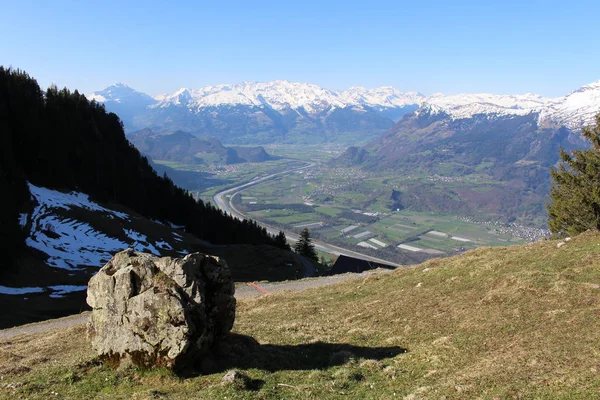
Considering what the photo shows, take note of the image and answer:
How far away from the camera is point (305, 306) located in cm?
3297

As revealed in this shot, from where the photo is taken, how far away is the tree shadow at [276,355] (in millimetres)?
17984

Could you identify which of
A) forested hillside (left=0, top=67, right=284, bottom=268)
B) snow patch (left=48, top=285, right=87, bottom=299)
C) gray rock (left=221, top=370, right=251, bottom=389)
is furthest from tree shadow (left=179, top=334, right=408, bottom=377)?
forested hillside (left=0, top=67, right=284, bottom=268)

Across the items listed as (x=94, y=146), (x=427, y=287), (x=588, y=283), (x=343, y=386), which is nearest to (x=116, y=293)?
(x=343, y=386)

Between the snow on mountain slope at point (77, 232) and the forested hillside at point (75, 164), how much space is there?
3070 mm

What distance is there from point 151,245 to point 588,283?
69837mm

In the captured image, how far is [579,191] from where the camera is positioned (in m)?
39.7

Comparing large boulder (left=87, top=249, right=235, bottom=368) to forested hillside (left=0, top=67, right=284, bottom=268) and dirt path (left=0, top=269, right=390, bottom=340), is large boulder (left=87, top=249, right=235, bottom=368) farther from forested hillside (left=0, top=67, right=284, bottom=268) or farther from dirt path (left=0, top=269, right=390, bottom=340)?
forested hillside (left=0, top=67, right=284, bottom=268)

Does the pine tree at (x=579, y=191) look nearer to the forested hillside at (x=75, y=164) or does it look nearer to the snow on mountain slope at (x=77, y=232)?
the snow on mountain slope at (x=77, y=232)

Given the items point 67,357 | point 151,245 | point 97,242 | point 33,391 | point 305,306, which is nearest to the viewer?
point 33,391

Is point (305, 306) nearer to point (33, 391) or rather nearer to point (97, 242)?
point (33, 391)

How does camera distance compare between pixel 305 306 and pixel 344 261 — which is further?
pixel 344 261

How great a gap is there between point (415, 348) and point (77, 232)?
67.5 meters

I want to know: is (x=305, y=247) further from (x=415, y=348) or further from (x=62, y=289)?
(x=415, y=348)

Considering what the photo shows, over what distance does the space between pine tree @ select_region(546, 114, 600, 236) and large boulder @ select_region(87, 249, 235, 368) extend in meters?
36.7
